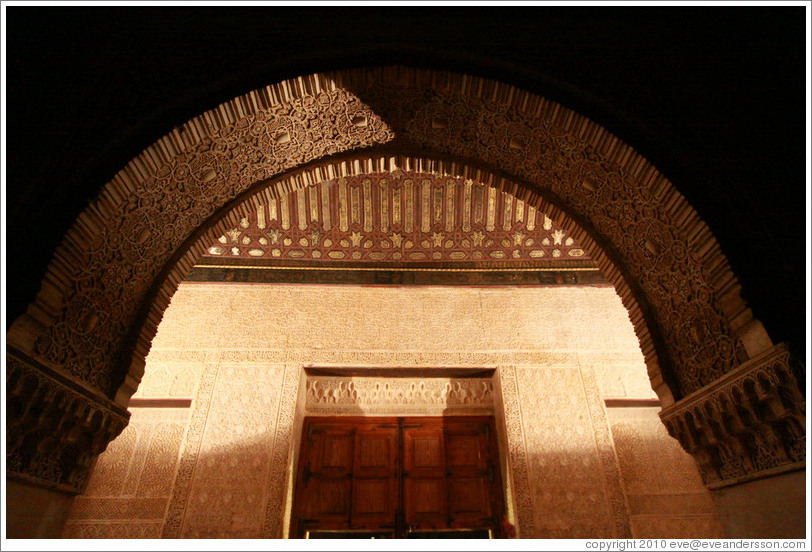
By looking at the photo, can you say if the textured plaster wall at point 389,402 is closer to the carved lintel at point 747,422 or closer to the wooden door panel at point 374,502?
the wooden door panel at point 374,502

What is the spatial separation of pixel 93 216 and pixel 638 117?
6.45 feet

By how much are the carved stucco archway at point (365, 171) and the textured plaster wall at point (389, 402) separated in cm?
160

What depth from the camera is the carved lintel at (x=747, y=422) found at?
1262 millimetres

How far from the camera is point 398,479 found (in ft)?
10.9

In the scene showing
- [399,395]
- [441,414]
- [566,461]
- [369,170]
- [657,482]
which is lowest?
[657,482]

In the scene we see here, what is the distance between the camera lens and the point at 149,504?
117 inches

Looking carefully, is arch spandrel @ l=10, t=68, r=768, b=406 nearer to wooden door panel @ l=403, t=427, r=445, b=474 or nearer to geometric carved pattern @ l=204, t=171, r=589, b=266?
geometric carved pattern @ l=204, t=171, r=589, b=266

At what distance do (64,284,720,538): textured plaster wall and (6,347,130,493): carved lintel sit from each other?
159cm

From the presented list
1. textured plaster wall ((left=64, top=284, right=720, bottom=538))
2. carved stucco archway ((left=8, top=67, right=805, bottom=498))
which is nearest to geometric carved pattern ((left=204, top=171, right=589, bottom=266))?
textured plaster wall ((left=64, top=284, right=720, bottom=538))

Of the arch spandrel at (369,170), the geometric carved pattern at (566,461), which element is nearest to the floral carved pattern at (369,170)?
the arch spandrel at (369,170)

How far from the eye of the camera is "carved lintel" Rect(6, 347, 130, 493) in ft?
4.18

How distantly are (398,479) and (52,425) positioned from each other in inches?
98.4

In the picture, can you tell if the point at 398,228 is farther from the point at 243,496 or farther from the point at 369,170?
the point at 243,496

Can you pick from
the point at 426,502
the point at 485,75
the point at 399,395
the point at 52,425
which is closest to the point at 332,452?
the point at 399,395
